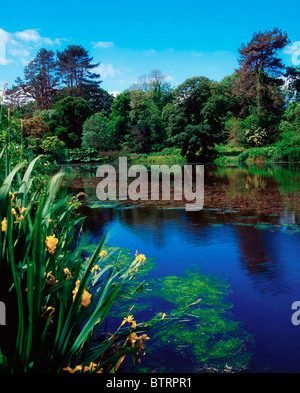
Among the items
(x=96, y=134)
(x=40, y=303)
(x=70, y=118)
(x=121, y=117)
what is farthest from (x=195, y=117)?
(x=40, y=303)

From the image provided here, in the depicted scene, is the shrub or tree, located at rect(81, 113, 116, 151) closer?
the shrub

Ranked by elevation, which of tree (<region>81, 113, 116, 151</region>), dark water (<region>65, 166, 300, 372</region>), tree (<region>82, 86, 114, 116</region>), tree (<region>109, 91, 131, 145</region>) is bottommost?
dark water (<region>65, 166, 300, 372</region>)

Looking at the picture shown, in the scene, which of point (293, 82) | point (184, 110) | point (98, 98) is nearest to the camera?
point (184, 110)

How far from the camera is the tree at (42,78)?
1266 inches

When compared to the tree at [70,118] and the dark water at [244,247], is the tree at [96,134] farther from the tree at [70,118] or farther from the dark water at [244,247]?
the dark water at [244,247]

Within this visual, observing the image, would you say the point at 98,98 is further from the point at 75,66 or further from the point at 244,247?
the point at 244,247

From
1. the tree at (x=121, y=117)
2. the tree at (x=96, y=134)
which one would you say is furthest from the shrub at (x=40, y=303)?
the tree at (x=121, y=117)

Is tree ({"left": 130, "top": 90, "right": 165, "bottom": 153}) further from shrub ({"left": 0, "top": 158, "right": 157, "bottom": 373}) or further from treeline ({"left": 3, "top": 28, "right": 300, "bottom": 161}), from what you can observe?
shrub ({"left": 0, "top": 158, "right": 157, "bottom": 373})

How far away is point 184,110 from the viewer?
22703 millimetres

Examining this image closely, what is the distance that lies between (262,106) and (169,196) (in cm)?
2159

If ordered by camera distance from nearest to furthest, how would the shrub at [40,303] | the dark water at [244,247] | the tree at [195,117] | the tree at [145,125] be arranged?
the shrub at [40,303], the dark water at [244,247], the tree at [195,117], the tree at [145,125]

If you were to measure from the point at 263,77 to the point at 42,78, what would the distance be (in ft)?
73.1

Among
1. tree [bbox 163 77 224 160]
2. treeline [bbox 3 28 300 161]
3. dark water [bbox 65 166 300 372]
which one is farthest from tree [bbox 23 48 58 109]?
dark water [bbox 65 166 300 372]

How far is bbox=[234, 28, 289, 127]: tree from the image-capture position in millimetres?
25734
